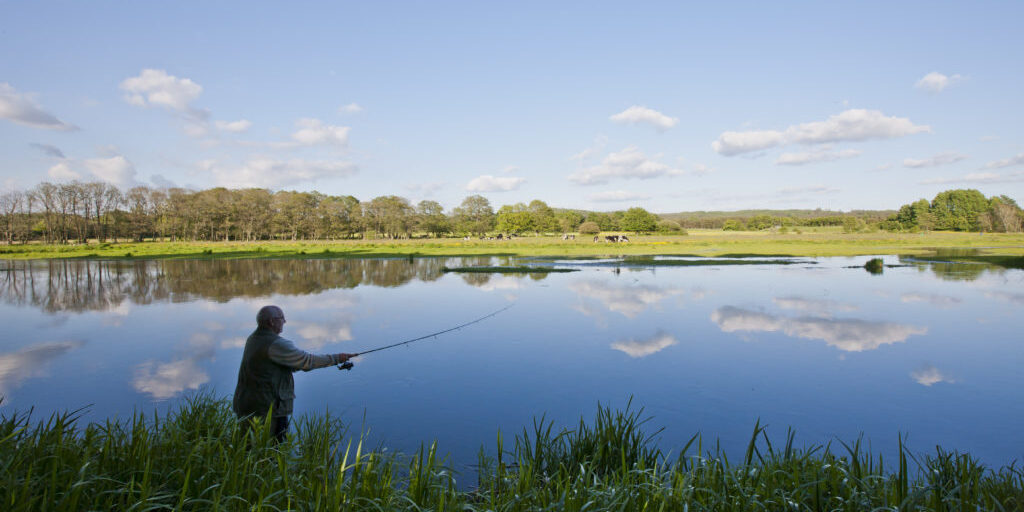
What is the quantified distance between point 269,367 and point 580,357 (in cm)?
729

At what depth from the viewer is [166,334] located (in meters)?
14.2

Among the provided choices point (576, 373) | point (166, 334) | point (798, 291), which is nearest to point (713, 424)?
point (576, 373)

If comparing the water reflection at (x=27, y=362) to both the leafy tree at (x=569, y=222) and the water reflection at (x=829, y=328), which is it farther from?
the leafy tree at (x=569, y=222)

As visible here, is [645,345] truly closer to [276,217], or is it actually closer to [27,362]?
[27,362]

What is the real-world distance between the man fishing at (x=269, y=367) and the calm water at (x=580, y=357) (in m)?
1.73

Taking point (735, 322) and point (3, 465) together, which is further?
point (735, 322)

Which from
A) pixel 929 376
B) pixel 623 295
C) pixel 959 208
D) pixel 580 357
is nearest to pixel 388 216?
pixel 623 295

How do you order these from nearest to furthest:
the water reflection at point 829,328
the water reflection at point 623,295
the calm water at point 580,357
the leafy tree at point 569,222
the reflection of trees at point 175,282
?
the calm water at point 580,357, the water reflection at point 829,328, the water reflection at point 623,295, the reflection of trees at point 175,282, the leafy tree at point 569,222

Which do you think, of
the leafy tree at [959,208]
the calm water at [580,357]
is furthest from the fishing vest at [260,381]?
the leafy tree at [959,208]

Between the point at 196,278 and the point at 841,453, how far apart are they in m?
31.4

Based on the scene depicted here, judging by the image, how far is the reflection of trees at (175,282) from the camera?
21.6m

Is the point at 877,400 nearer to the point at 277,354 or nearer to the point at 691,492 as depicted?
the point at 691,492

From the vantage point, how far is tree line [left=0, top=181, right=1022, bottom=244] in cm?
7650

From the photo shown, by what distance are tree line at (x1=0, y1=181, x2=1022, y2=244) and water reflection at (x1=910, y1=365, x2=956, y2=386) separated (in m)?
94.0
